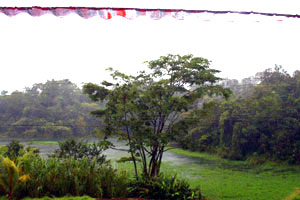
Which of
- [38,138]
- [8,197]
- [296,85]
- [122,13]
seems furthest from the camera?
[296,85]

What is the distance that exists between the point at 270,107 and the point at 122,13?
34.0ft

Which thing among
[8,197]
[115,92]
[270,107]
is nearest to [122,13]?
[8,197]

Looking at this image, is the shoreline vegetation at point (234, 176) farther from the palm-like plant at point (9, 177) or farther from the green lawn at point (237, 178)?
the palm-like plant at point (9, 177)

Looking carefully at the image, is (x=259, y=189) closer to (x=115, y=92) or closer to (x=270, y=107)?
(x=270, y=107)

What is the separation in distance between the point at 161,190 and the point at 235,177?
15.3 feet

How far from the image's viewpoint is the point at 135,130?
303 inches

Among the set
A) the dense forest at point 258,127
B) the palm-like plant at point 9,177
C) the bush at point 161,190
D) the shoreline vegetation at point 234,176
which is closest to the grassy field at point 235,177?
the shoreline vegetation at point 234,176

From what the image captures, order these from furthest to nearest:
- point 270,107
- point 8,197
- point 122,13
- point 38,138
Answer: point 270,107 < point 38,138 < point 8,197 < point 122,13

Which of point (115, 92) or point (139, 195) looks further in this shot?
point (115, 92)

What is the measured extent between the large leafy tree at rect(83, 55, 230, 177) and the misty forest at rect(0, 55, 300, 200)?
0.11ft

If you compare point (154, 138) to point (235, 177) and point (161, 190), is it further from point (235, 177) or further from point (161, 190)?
point (235, 177)

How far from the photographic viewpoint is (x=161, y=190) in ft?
20.9

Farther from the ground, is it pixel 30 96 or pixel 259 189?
pixel 30 96

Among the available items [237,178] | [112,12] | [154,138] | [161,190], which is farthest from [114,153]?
[112,12]
